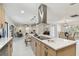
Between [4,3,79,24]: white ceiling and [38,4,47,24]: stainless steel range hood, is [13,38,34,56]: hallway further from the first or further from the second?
[38,4,47,24]: stainless steel range hood

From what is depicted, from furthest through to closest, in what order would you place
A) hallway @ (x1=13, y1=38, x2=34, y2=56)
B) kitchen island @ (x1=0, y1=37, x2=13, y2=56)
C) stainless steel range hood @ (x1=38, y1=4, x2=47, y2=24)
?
hallway @ (x1=13, y1=38, x2=34, y2=56) → stainless steel range hood @ (x1=38, y1=4, x2=47, y2=24) → kitchen island @ (x1=0, y1=37, x2=13, y2=56)

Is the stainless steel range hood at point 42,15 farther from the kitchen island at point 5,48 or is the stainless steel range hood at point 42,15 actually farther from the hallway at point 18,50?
the kitchen island at point 5,48

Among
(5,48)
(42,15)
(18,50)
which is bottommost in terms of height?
(18,50)

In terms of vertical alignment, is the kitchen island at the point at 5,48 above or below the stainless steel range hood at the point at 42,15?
below

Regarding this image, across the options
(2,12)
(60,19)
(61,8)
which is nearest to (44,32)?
(60,19)

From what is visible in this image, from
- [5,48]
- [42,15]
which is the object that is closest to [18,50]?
[5,48]

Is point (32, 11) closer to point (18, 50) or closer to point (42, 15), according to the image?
point (42, 15)

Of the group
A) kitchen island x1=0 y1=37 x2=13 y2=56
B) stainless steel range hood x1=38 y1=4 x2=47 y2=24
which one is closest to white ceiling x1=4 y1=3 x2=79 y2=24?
stainless steel range hood x1=38 y1=4 x2=47 y2=24

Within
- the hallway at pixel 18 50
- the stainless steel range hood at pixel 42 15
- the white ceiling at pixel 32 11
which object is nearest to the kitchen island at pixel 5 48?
the hallway at pixel 18 50

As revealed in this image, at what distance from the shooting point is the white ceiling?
230 cm

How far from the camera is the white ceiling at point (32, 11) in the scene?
2303 mm

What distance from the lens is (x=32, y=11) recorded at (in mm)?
2434

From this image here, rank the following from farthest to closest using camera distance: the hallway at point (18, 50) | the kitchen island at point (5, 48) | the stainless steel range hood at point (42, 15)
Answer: the hallway at point (18, 50), the stainless steel range hood at point (42, 15), the kitchen island at point (5, 48)

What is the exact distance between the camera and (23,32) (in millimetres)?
2688
